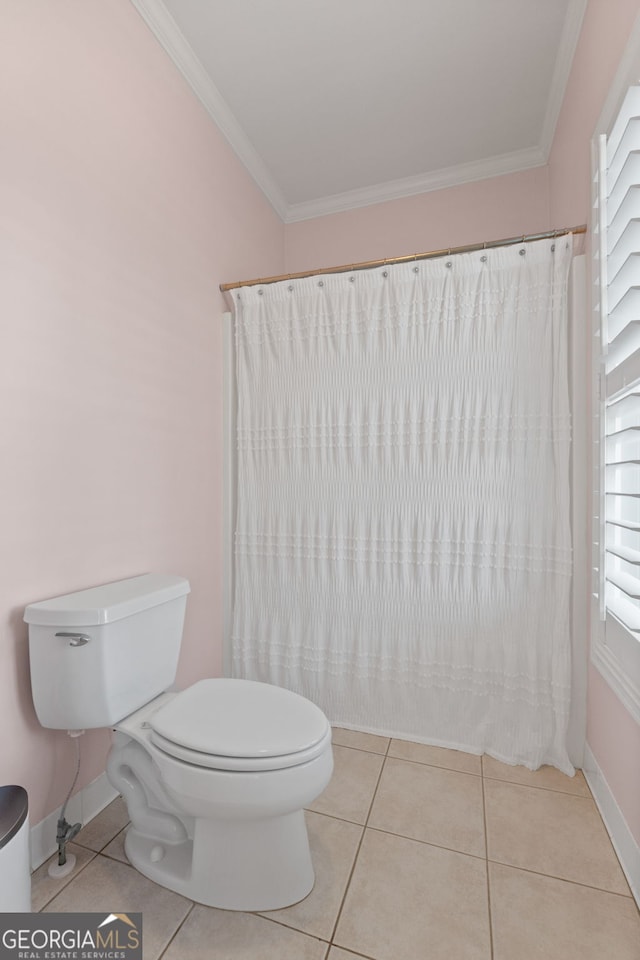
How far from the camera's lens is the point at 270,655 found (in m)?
1.91

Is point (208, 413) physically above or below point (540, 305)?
below

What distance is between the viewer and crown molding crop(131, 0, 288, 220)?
60.4 inches

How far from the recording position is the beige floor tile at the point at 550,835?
117 cm

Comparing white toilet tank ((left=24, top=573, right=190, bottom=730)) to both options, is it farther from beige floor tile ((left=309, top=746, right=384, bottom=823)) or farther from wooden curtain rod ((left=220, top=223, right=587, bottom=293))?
wooden curtain rod ((left=220, top=223, right=587, bottom=293))

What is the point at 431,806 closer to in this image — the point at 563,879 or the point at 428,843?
the point at 428,843

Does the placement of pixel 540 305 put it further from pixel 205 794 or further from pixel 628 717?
pixel 205 794

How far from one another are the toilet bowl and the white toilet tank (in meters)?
0.10

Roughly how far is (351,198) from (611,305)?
5.70ft

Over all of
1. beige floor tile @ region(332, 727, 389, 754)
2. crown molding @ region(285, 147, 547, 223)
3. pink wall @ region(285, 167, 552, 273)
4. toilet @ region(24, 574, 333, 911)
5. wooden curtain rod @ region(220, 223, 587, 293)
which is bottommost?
beige floor tile @ region(332, 727, 389, 754)

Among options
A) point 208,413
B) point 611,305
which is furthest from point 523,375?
point 208,413

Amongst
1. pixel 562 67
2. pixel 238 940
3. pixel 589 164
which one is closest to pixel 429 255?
pixel 589 164

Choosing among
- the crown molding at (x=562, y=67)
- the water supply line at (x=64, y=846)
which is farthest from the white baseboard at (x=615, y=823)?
the crown molding at (x=562, y=67)

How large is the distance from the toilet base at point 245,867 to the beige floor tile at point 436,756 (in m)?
0.66

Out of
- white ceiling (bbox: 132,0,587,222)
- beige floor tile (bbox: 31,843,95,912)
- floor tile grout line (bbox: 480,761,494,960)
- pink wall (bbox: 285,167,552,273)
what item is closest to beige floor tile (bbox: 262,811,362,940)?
floor tile grout line (bbox: 480,761,494,960)
